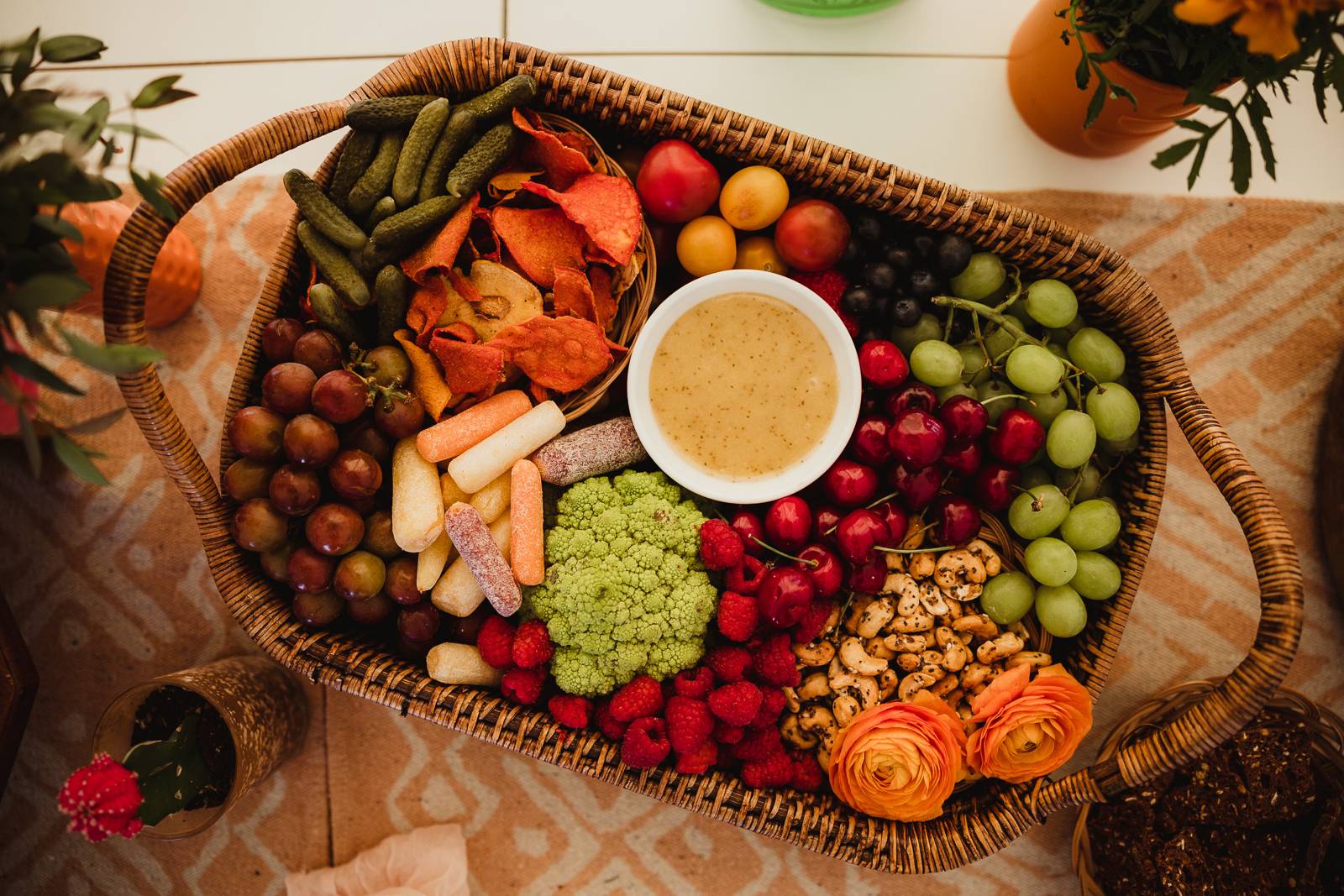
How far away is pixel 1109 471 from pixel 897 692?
51 centimetres

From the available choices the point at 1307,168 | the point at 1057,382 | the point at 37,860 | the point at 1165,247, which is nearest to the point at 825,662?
the point at 1057,382

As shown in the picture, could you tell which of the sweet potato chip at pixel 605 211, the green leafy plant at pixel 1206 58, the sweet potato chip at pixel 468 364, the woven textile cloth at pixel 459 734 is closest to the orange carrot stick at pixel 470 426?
the sweet potato chip at pixel 468 364

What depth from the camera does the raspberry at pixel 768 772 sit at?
1225mm

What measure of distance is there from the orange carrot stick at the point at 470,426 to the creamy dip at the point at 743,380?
223 mm

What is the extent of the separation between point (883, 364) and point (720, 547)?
38cm

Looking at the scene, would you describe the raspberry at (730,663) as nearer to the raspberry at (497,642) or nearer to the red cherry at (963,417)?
the raspberry at (497,642)

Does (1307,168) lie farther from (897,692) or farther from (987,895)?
(987,895)

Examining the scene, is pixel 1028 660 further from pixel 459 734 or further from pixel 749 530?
pixel 459 734

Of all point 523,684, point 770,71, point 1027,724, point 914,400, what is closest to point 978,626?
point 1027,724

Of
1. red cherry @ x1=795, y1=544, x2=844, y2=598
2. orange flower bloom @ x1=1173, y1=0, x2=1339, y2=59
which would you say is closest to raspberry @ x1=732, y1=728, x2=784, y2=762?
red cherry @ x1=795, y1=544, x2=844, y2=598

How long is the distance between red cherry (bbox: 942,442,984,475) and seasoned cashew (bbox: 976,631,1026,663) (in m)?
0.26

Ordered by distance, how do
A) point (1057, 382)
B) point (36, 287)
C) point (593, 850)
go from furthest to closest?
point (593, 850), point (1057, 382), point (36, 287)

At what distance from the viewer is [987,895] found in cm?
150

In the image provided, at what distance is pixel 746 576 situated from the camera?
4.14 ft
